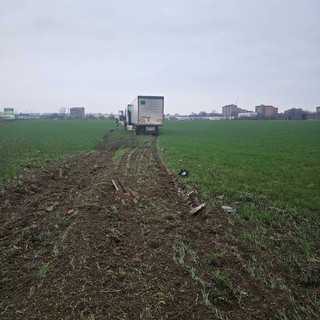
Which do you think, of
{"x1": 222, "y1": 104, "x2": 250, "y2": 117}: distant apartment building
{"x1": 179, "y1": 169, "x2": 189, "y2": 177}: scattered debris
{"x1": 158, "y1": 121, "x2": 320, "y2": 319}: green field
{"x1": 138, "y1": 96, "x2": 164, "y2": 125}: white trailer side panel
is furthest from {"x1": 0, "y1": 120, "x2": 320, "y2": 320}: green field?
{"x1": 222, "y1": 104, "x2": 250, "y2": 117}: distant apartment building

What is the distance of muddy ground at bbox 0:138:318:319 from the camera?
10.0 feet

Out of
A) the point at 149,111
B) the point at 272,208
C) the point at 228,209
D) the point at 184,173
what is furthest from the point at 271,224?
the point at 149,111

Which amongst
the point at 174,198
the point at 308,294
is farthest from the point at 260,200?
the point at 308,294

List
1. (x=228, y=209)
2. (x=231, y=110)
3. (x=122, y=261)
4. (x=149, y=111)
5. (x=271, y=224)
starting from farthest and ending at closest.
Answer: (x=231, y=110) < (x=149, y=111) < (x=228, y=209) < (x=271, y=224) < (x=122, y=261)

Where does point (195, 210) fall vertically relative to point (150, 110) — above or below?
below

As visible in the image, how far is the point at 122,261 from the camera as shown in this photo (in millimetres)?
4000

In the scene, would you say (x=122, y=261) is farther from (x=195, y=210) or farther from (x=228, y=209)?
(x=228, y=209)

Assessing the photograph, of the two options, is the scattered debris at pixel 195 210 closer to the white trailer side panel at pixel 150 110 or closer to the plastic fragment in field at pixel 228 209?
the plastic fragment in field at pixel 228 209

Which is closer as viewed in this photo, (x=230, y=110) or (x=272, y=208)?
(x=272, y=208)

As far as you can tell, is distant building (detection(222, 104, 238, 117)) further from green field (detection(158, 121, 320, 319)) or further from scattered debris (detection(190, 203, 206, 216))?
scattered debris (detection(190, 203, 206, 216))

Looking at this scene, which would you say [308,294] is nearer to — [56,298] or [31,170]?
[56,298]

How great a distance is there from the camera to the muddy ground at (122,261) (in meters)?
3.06

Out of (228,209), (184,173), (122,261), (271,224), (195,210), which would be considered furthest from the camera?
(184,173)

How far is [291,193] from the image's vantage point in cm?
718
